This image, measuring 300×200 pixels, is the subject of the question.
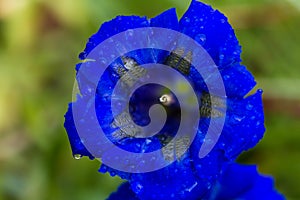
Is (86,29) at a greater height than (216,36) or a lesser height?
greater

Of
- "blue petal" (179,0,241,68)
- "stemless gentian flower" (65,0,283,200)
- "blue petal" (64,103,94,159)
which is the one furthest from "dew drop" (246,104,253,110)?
"blue petal" (64,103,94,159)

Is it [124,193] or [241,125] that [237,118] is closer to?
[241,125]

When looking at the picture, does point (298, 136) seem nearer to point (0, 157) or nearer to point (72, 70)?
point (72, 70)

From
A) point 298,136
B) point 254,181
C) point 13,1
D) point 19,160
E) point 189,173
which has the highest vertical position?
point 13,1

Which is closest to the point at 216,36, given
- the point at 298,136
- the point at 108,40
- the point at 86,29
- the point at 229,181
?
the point at 108,40

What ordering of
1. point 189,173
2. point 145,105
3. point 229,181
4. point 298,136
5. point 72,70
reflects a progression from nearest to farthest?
point 189,173 < point 145,105 < point 229,181 < point 298,136 < point 72,70

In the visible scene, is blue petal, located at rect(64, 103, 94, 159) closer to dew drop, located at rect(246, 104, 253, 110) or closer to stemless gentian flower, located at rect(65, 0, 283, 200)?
stemless gentian flower, located at rect(65, 0, 283, 200)
